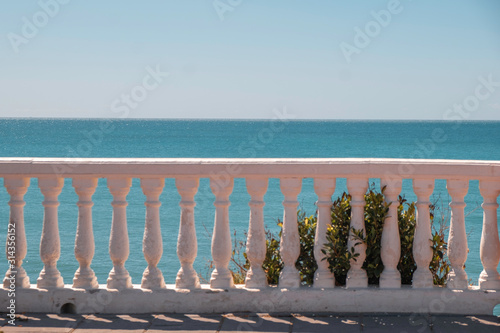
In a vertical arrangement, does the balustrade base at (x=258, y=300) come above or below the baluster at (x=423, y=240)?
below

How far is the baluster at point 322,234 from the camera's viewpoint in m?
4.57

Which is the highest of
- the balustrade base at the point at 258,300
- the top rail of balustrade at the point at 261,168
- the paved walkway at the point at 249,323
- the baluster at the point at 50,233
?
the top rail of balustrade at the point at 261,168

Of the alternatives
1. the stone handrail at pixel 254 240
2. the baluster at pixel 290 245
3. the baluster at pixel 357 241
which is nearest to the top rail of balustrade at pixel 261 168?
the stone handrail at pixel 254 240

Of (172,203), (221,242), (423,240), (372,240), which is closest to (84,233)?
(221,242)

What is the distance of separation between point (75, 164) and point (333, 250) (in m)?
2.06

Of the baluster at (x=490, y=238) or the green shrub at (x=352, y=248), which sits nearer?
the baluster at (x=490, y=238)

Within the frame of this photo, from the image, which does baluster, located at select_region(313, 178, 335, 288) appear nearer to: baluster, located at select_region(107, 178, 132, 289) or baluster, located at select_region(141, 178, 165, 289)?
baluster, located at select_region(141, 178, 165, 289)

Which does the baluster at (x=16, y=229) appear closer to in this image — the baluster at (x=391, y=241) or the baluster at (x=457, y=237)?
the baluster at (x=391, y=241)

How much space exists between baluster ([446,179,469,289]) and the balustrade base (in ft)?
0.30

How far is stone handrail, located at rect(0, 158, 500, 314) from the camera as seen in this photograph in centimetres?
448

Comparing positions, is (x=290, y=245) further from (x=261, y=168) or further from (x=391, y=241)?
(x=391, y=241)

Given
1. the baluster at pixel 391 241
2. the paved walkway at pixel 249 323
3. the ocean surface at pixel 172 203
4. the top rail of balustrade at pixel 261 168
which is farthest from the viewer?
Answer: the ocean surface at pixel 172 203

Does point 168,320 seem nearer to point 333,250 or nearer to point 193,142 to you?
point 333,250

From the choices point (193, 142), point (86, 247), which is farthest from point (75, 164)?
point (193, 142)
